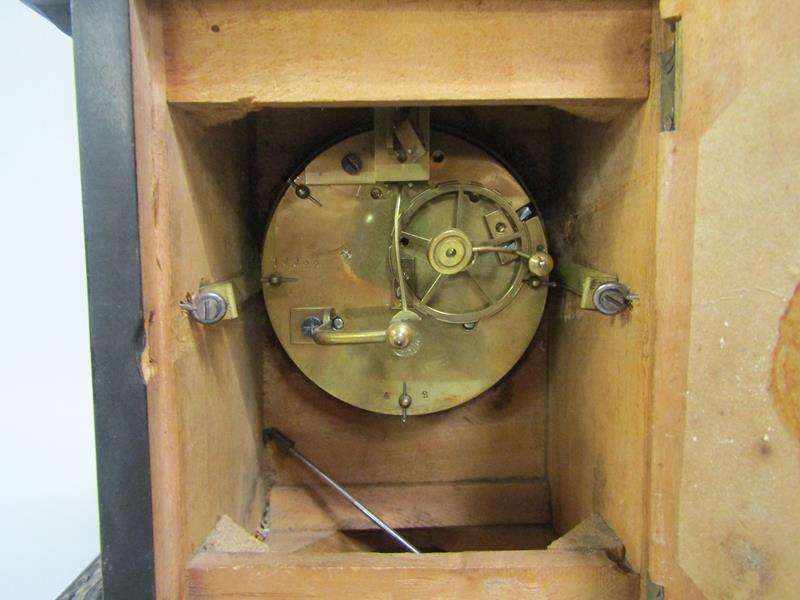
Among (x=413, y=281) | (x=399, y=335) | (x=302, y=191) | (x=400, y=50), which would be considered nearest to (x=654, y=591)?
(x=399, y=335)

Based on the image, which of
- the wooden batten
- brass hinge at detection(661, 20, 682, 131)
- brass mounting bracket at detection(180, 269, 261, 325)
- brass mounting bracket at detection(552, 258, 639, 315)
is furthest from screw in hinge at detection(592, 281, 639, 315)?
brass mounting bracket at detection(180, 269, 261, 325)

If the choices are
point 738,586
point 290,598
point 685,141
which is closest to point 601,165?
point 685,141

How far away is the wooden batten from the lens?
718 mm

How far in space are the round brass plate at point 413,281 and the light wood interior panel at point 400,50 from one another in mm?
344

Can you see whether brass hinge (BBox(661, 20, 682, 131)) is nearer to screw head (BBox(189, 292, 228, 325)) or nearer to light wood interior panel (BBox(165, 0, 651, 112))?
light wood interior panel (BBox(165, 0, 651, 112))

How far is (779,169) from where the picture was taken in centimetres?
59

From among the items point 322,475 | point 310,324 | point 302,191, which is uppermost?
point 302,191

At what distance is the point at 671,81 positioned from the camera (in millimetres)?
→ 641

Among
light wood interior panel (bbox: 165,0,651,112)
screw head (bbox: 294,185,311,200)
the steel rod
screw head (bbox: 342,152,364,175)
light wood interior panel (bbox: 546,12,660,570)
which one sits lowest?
the steel rod

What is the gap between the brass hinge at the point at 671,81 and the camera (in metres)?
0.63

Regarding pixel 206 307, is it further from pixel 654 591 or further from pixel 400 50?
pixel 654 591

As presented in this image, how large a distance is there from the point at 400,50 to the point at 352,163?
1.21 feet

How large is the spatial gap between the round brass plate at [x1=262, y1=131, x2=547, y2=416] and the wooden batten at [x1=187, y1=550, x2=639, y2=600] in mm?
384

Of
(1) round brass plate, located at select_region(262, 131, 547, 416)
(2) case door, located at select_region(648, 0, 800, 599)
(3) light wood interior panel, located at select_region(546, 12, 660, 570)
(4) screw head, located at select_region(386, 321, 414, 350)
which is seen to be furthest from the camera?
(1) round brass plate, located at select_region(262, 131, 547, 416)
